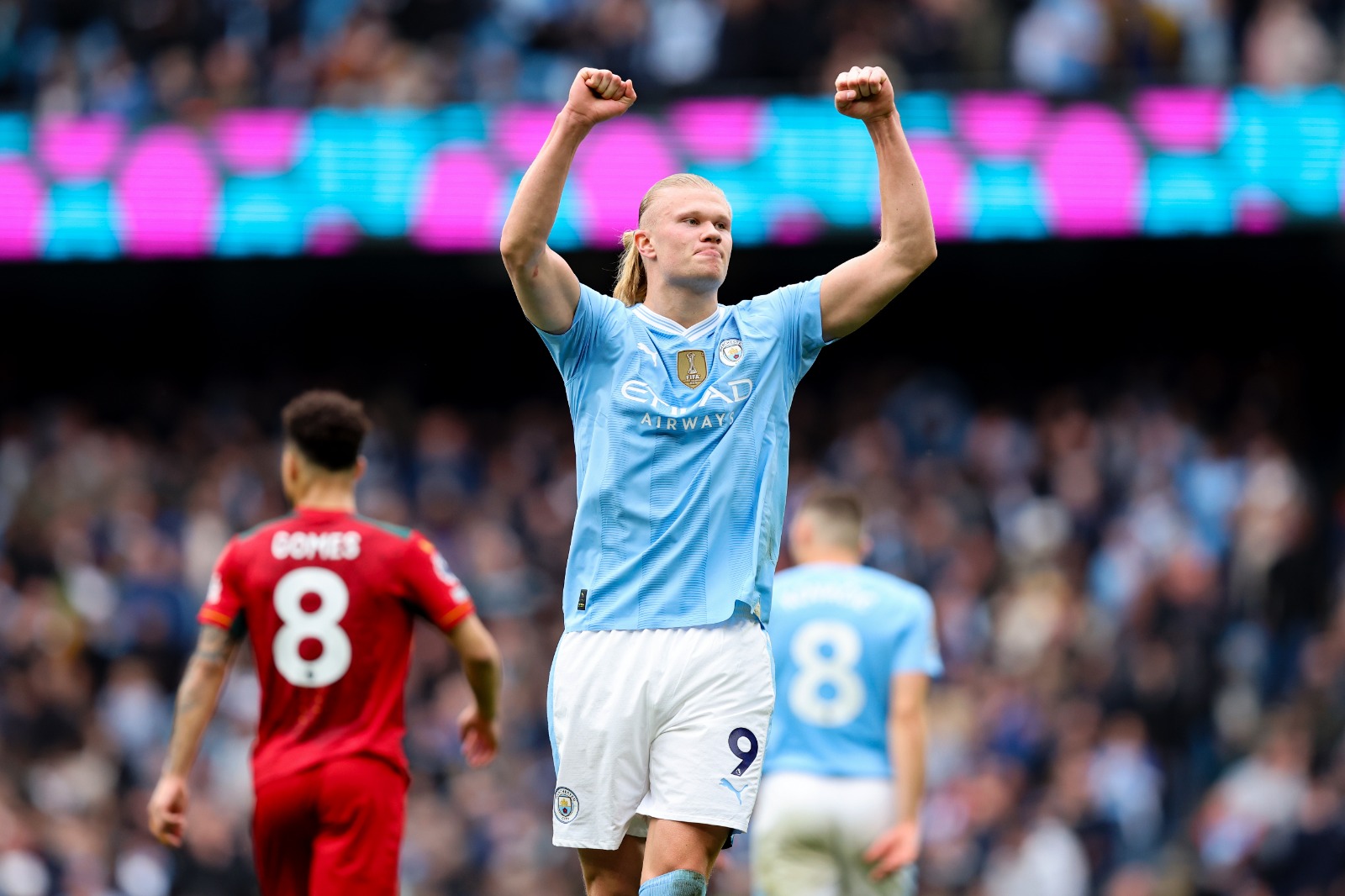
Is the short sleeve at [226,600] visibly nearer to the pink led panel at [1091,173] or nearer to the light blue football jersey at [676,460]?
the light blue football jersey at [676,460]

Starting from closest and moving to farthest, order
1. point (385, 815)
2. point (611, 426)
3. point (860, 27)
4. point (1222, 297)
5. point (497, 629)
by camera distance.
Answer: point (611, 426) < point (385, 815) < point (497, 629) < point (860, 27) < point (1222, 297)

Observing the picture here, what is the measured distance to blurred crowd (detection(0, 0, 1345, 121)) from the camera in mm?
14375

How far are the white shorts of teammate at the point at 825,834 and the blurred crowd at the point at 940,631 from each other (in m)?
2.66

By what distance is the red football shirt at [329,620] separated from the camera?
5.55m

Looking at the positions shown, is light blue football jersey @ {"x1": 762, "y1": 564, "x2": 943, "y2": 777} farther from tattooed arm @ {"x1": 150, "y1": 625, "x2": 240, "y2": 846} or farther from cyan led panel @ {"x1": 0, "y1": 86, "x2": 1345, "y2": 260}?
cyan led panel @ {"x1": 0, "y1": 86, "x2": 1345, "y2": 260}

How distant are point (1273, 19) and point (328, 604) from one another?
11.3 meters

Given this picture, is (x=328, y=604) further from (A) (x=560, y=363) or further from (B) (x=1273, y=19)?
(B) (x=1273, y=19)

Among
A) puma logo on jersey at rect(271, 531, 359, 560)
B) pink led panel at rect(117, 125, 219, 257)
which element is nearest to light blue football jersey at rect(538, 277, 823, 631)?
puma logo on jersey at rect(271, 531, 359, 560)

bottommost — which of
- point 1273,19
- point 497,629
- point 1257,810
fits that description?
point 1257,810

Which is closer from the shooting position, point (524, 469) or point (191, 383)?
point (524, 469)

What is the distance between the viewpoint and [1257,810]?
11898 millimetres

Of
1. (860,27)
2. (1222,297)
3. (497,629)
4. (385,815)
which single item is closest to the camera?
(385,815)

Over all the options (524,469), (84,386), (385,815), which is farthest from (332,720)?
(84,386)

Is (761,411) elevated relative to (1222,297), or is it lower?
lower
